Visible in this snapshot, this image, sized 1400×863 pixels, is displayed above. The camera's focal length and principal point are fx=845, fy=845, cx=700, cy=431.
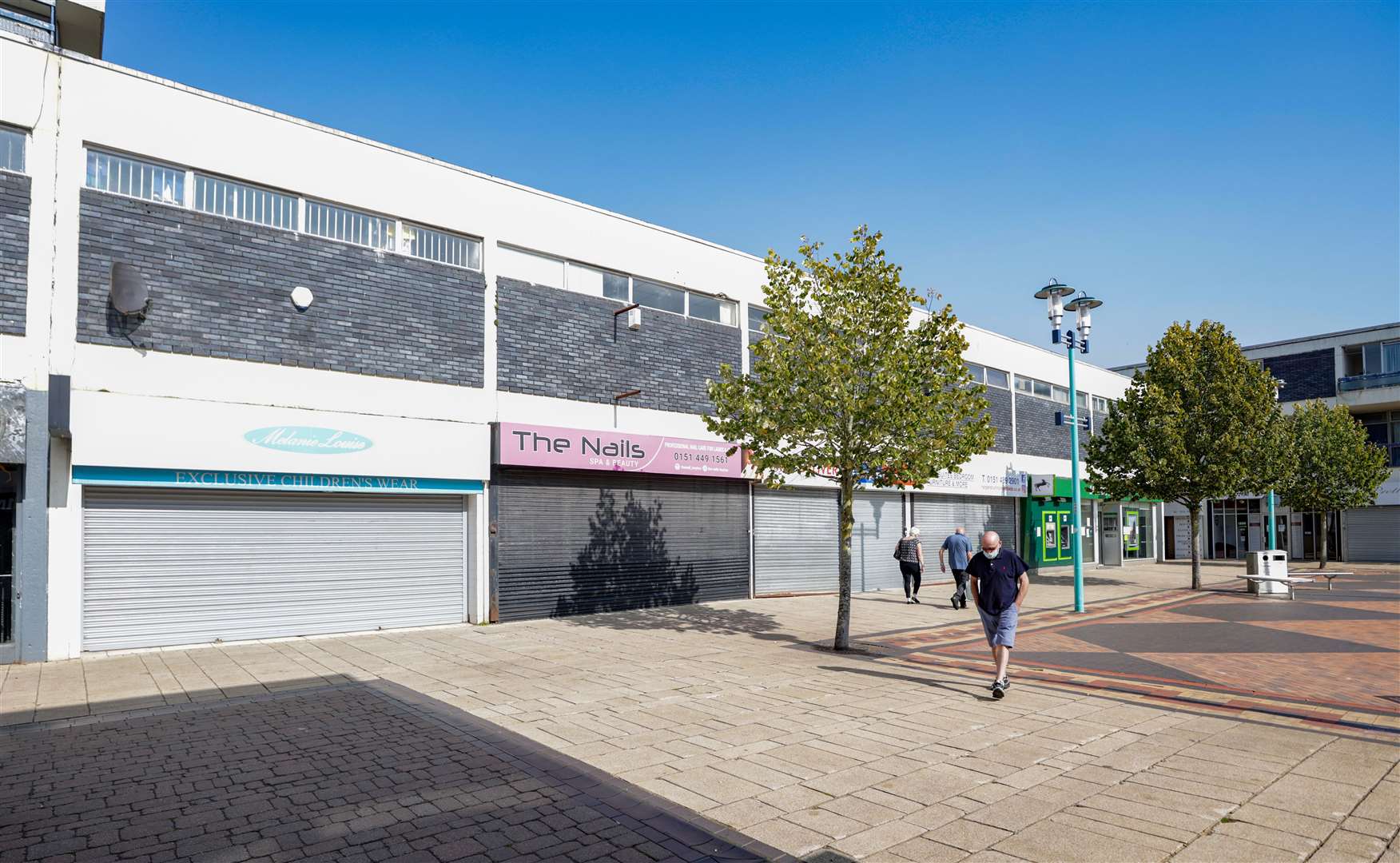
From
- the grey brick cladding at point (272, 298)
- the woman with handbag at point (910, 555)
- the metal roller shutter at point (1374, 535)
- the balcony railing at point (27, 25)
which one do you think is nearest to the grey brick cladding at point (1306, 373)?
the metal roller shutter at point (1374, 535)

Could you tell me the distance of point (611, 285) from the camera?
16531 millimetres

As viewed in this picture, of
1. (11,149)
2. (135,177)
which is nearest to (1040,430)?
(135,177)

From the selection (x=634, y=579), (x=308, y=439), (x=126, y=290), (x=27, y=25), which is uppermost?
(x=27, y=25)

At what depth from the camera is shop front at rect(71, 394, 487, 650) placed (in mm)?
10805

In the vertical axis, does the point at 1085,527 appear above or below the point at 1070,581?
above

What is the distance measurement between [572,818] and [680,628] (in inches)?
346

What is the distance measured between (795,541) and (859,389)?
8.77m

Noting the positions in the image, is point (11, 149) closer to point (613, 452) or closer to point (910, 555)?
point (613, 452)

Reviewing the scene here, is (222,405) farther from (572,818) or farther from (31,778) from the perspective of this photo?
(572,818)

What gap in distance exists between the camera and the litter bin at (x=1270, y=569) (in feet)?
68.0

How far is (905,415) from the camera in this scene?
11.4 m

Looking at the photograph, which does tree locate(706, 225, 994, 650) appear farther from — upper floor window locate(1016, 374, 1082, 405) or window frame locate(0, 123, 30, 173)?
upper floor window locate(1016, 374, 1082, 405)

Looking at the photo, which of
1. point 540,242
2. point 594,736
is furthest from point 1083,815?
point 540,242

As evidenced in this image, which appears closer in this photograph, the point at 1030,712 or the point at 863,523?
the point at 1030,712
